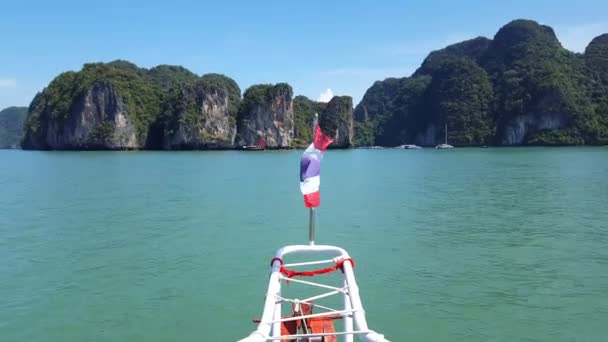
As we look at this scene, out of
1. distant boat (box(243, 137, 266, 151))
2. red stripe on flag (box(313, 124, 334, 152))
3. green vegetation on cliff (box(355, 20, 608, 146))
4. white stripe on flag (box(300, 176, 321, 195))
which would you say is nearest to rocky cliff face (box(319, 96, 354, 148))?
distant boat (box(243, 137, 266, 151))

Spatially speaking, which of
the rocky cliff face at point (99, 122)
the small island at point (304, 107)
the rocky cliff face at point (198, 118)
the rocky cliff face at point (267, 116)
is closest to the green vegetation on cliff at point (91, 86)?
the small island at point (304, 107)

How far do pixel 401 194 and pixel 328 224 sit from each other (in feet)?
33.3

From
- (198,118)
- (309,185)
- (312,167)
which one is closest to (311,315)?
(309,185)

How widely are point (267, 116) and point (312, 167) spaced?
11771 cm

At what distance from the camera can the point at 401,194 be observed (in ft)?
91.2

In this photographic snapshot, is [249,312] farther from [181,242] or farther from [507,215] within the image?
[507,215]

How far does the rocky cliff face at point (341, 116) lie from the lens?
134m

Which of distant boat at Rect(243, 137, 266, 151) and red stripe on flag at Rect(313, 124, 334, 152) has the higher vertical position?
distant boat at Rect(243, 137, 266, 151)

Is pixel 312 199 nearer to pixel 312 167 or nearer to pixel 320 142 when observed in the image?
pixel 312 167

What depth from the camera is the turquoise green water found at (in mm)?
8906

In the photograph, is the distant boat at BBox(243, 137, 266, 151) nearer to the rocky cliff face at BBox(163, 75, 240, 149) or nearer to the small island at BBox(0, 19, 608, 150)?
the small island at BBox(0, 19, 608, 150)

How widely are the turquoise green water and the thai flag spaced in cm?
303

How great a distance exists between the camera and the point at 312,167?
689 cm

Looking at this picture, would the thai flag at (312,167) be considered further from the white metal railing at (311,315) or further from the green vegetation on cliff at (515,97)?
the green vegetation on cliff at (515,97)
